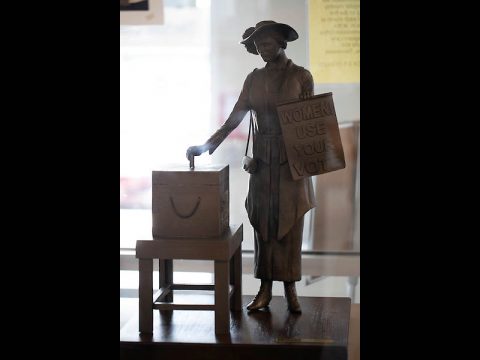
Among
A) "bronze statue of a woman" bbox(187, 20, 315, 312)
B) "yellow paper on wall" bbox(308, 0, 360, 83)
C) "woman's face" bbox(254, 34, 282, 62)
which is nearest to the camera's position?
"yellow paper on wall" bbox(308, 0, 360, 83)

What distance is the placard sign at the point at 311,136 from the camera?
1.29 m

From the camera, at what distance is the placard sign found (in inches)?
50.7

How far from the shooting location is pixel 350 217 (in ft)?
4.07

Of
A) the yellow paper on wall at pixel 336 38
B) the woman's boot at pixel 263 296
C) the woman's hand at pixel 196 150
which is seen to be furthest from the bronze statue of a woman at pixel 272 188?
the yellow paper on wall at pixel 336 38

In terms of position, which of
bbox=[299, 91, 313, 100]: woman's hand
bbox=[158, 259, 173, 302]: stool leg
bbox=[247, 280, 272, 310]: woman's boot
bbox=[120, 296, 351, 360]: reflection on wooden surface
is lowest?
bbox=[120, 296, 351, 360]: reflection on wooden surface

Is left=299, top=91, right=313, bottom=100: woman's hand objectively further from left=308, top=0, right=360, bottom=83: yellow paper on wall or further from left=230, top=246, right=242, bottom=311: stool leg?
left=230, top=246, right=242, bottom=311: stool leg

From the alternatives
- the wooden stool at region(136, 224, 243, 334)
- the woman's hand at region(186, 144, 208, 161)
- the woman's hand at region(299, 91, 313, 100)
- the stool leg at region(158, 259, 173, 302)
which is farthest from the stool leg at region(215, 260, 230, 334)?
the woman's hand at region(299, 91, 313, 100)

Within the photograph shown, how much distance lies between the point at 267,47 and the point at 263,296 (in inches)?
18.6

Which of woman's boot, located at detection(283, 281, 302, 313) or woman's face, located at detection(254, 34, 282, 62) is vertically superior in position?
woman's face, located at detection(254, 34, 282, 62)

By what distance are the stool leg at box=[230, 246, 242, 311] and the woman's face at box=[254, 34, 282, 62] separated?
36 cm
